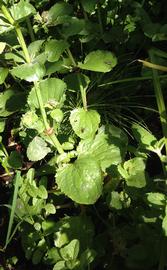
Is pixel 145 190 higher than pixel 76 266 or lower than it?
higher

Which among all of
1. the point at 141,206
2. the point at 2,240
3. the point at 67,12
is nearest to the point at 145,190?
the point at 141,206

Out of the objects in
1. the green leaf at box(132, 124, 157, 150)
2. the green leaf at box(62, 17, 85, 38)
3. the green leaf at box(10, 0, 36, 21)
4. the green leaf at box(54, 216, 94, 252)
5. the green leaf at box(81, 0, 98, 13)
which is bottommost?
the green leaf at box(54, 216, 94, 252)

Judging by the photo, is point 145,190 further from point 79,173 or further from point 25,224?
point 25,224

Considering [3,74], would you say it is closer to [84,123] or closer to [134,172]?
[84,123]

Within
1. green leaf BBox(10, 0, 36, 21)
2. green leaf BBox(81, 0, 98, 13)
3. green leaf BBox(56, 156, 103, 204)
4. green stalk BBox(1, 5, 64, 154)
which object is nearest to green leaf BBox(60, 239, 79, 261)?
green leaf BBox(56, 156, 103, 204)

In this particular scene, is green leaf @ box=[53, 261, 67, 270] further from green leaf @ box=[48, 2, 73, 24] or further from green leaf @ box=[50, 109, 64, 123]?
green leaf @ box=[48, 2, 73, 24]
